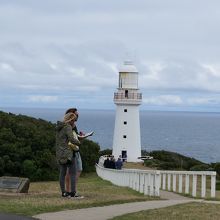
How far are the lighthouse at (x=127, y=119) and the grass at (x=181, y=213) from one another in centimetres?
3394

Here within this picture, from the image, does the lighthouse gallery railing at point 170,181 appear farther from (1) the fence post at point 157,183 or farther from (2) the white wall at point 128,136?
(2) the white wall at point 128,136

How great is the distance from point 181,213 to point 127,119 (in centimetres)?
3628

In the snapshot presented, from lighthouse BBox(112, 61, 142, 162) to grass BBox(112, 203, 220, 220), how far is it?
33.9 meters

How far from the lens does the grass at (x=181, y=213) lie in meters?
12.0

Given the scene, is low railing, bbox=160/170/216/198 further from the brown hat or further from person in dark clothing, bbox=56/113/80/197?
the brown hat

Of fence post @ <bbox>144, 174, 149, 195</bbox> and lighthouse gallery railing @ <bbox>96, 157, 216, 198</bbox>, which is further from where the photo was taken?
fence post @ <bbox>144, 174, 149, 195</bbox>

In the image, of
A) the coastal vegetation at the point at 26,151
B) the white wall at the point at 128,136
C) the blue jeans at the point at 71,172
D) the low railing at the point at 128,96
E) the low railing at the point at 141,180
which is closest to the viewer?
the blue jeans at the point at 71,172

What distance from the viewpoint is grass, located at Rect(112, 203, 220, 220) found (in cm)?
1196

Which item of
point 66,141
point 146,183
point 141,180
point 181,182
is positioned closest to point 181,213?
point 66,141

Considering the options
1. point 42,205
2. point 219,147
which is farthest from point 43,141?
point 219,147

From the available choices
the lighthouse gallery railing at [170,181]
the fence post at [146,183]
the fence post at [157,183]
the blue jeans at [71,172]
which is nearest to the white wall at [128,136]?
the lighthouse gallery railing at [170,181]

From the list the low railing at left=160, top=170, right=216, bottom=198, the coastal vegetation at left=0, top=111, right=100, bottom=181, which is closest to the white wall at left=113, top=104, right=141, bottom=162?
the coastal vegetation at left=0, top=111, right=100, bottom=181

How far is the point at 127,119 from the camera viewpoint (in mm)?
48875

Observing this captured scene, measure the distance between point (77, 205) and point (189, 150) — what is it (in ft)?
290
